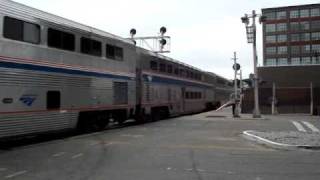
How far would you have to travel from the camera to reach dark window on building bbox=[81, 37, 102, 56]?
20936mm

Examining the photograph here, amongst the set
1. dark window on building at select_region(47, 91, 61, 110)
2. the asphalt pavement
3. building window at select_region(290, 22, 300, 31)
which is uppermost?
building window at select_region(290, 22, 300, 31)

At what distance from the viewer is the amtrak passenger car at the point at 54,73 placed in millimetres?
16109

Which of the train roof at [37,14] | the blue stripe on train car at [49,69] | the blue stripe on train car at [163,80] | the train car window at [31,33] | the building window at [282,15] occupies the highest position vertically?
the building window at [282,15]

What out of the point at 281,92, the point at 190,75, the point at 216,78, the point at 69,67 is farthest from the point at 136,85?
the point at 216,78

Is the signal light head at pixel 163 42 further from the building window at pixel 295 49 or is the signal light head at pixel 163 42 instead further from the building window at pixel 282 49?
the building window at pixel 295 49

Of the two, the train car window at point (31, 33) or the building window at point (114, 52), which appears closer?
the train car window at point (31, 33)

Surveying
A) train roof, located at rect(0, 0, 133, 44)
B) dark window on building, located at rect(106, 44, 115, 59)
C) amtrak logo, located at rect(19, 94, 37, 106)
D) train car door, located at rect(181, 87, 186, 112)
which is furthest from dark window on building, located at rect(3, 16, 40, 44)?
train car door, located at rect(181, 87, 186, 112)

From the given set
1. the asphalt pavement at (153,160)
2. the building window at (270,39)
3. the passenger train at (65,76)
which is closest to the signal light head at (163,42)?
the passenger train at (65,76)

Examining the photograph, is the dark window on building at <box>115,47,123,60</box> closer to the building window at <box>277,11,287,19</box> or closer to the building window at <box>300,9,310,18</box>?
the building window at <box>277,11,287,19</box>

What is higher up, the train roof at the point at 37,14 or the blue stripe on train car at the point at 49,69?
the train roof at the point at 37,14

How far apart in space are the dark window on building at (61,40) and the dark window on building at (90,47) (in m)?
0.85

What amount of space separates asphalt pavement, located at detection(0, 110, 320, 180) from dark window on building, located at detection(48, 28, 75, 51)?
3180mm

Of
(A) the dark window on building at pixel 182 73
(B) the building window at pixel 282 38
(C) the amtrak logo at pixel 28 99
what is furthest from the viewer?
(B) the building window at pixel 282 38

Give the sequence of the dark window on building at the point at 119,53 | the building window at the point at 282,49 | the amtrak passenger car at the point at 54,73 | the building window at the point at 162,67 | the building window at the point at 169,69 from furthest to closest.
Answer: the building window at the point at 282,49, the building window at the point at 169,69, the building window at the point at 162,67, the dark window on building at the point at 119,53, the amtrak passenger car at the point at 54,73
